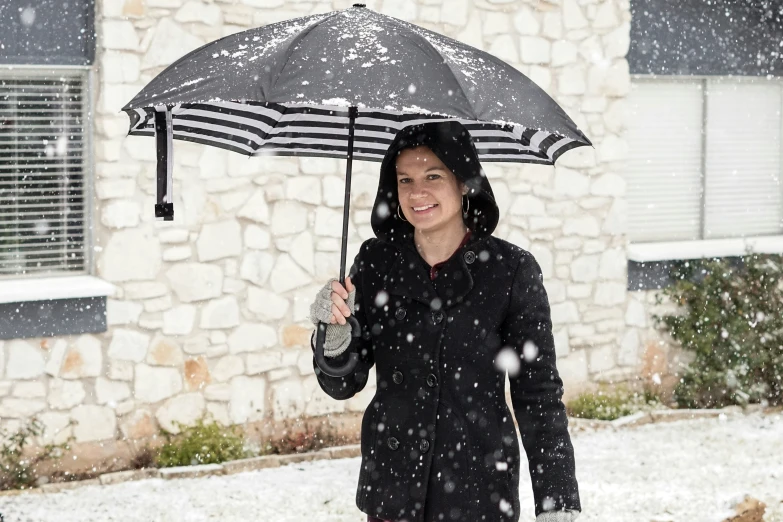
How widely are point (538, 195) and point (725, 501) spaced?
8.67ft

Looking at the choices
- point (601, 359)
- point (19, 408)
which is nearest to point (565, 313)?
point (601, 359)

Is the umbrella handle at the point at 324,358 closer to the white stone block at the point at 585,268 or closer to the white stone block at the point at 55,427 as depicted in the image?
the white stone block at the point at 55,427

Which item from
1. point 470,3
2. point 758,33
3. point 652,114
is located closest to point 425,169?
point 470,3

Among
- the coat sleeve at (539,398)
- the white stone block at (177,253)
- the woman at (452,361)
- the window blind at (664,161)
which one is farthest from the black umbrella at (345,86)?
the window blind at (664,161)

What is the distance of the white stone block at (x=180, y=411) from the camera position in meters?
6.24

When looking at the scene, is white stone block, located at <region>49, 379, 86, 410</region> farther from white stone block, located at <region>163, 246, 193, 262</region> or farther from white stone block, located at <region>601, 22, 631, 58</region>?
white stone block, located at <region>601, 22, 631, 58</region>

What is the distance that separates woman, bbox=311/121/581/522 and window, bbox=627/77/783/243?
5.25 metres

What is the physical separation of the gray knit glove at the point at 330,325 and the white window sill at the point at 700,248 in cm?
517

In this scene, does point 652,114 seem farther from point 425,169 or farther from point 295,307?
point 425,169

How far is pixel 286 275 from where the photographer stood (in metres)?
6.52

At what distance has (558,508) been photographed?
8.87 ft

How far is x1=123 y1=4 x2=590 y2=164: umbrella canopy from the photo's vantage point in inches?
98.4

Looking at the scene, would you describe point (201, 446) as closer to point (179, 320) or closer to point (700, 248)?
point (179, 320)

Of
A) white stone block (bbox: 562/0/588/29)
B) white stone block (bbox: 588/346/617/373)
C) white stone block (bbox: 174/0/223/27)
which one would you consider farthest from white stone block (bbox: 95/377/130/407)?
white stone block (bbox: 562/0/588/29)
